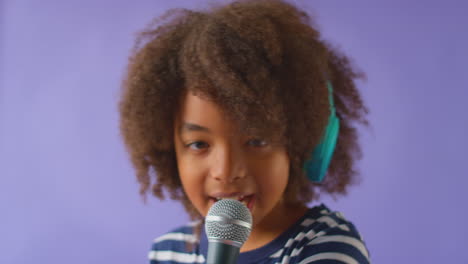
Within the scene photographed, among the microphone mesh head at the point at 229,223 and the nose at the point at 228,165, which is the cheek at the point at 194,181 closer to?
the nose at the point at 228,165

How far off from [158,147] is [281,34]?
333 millimetres

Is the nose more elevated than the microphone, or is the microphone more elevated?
the nose

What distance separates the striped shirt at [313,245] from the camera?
0.91m

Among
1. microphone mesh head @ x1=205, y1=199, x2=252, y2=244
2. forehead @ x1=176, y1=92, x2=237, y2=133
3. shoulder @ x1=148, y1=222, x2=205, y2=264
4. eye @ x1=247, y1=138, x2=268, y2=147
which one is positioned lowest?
shoulder @ x1=148, y1=222, x2=205, y2=264

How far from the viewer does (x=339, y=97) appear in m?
1.13

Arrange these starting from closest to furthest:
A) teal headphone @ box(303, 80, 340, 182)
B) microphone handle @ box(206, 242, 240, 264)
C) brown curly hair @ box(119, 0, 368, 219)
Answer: microphone handle @ box(206, 242, 240, 264)
brown curly hair @ box(119, 0, 368, 219)
teal headphone @ box(303, 80, 340, 182)

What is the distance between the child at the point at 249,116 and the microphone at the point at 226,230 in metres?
0.17

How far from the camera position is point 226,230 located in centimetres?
68

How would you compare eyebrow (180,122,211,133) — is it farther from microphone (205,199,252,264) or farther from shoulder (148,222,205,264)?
shoulder (148,222,205,264)

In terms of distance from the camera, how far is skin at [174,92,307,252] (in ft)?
2.89

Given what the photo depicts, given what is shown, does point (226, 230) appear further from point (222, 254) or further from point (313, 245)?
point (313, 245)

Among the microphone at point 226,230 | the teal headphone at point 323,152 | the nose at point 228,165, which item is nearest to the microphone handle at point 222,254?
the microphone at point 226,230

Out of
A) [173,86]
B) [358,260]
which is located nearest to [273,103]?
[173,86]

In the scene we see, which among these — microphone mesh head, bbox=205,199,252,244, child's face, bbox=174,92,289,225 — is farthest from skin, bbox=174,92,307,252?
microphone mesh head, bbox=205,199,252,244
